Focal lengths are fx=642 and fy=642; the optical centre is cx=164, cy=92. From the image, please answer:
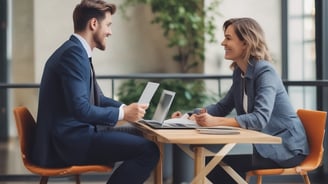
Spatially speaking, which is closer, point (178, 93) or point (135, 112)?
point (135, 112)

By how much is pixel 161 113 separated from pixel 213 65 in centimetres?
425

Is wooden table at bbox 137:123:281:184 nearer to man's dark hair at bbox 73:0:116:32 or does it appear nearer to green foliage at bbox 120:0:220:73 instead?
man's dark hair at bbox 73:0:116:32

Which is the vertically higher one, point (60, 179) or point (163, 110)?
point (163, 110)

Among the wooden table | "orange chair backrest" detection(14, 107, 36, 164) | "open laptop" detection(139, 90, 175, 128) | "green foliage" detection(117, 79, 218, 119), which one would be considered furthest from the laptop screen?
"green foliage" detection(117, 79, 218, 119)

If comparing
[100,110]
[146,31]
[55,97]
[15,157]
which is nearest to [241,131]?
[100,110]

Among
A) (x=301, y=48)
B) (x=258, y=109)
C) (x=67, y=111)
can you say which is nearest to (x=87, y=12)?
(x=67, y=111)

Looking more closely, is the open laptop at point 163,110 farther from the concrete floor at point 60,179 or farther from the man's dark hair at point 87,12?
the concrete floor at point 60,179

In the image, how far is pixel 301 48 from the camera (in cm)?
650

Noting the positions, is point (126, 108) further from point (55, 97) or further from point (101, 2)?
point (101, 2)

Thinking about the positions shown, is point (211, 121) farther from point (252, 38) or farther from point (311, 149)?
point (311, 149)

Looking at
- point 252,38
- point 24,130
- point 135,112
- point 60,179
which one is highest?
point 252,38

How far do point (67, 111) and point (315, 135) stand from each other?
1.28m

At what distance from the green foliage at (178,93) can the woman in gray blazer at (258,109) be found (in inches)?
87.3

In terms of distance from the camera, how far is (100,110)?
119 inches
